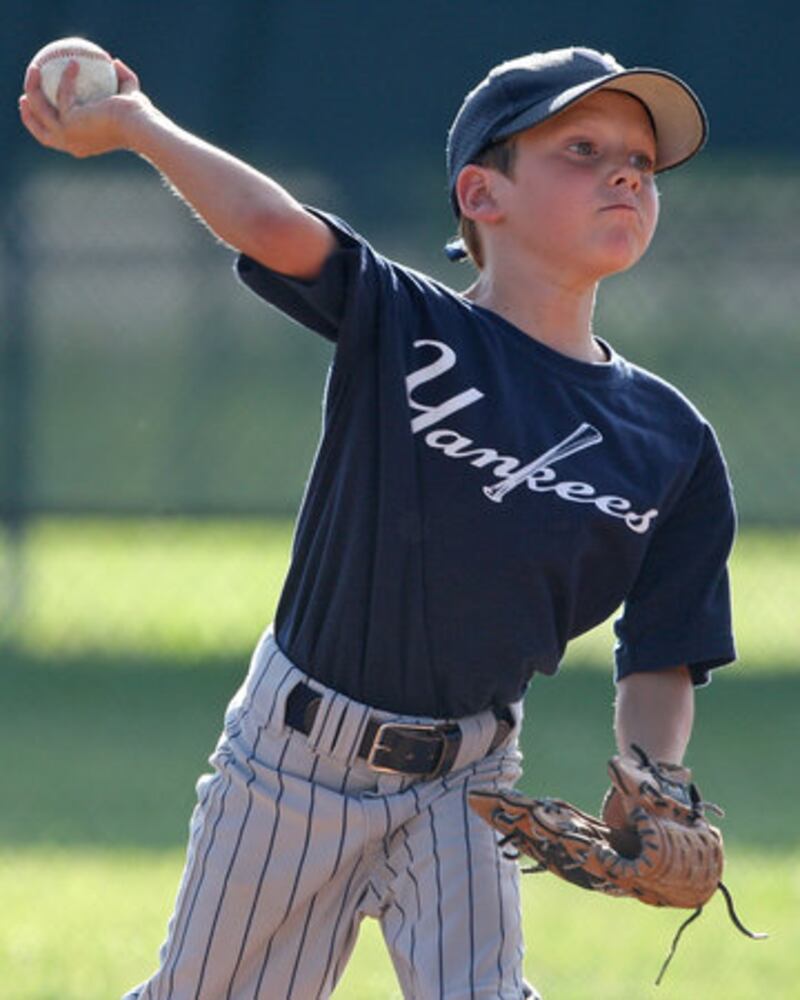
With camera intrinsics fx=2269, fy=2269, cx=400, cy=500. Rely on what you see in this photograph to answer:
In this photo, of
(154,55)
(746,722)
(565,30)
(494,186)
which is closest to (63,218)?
(154,55)

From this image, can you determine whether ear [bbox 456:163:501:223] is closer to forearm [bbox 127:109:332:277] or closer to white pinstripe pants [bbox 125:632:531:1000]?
forearm [bbox 127:109:332:277]

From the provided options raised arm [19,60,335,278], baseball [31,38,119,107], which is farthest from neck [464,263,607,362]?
baseball [31,38,119,107]

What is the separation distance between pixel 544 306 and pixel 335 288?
43cm

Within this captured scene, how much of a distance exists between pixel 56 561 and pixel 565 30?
4.38 m

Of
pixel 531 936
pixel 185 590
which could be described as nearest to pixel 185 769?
pixel 531 936

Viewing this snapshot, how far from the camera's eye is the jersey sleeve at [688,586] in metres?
3.53

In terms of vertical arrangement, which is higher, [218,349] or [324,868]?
[324,868]

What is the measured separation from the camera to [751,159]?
832 cm

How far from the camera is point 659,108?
3502 millimetres

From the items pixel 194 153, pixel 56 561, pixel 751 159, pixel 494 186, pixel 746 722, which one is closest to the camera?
pixel 194 153

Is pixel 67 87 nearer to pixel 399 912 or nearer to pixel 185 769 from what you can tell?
pixel 399 912

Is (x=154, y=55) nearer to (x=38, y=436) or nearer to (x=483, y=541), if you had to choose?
(x=38, y=436)

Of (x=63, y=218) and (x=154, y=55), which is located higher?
(x=154, y=55)

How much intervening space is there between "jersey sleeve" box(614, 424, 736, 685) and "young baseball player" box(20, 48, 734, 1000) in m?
0.08
